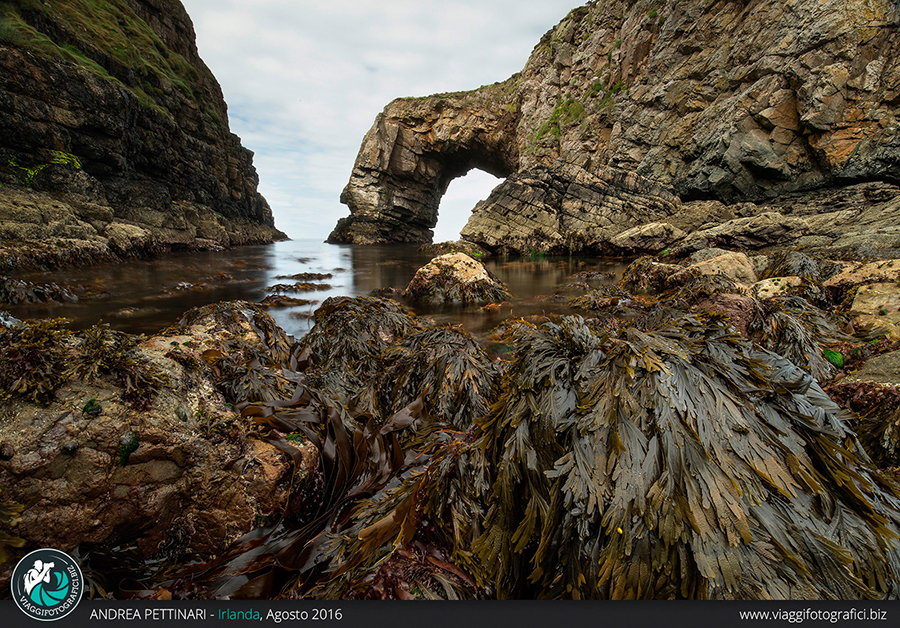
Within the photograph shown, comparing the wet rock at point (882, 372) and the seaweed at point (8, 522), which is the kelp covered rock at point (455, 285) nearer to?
the wet rock at point (882, 372)

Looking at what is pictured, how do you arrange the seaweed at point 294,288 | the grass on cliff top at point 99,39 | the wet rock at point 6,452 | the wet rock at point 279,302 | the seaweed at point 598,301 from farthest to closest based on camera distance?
the grass on cliff top at point 99,39 < the seaweed at point 294,288 < the wet rock at point 279,302 < the seaweed at point 598,301 < the wet rock at point 6,452

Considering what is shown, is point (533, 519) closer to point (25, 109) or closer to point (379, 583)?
point (379, 583)

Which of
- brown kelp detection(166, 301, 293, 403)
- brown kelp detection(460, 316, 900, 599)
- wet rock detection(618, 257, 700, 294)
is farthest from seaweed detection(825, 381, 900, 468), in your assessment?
wet rock detection(618, 257, 700, 294)

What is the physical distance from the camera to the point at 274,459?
1735 millimetres

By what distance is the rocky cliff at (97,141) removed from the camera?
12531 millimetres

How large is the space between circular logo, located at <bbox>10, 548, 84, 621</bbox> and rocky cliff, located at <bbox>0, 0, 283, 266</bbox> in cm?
1372

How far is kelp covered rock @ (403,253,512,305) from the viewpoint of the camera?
25.9ft

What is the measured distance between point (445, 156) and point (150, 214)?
2972 cm

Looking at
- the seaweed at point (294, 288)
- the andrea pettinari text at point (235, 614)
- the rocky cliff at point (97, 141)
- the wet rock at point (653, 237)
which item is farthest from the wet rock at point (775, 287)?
the rocky cliff at point (97, 141)

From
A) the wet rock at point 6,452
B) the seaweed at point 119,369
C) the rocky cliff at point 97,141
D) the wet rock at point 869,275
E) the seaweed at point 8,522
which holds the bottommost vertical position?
the seaweed at point 8,522

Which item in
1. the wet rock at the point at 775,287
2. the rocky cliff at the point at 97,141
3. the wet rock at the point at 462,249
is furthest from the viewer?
the wet rock at the point at 462,249

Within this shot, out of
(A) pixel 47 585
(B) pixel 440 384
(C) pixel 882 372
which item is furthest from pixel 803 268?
(A) pixel 47 585

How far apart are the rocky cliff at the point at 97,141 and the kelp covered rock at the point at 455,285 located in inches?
453

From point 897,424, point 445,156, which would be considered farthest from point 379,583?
point 445,156
